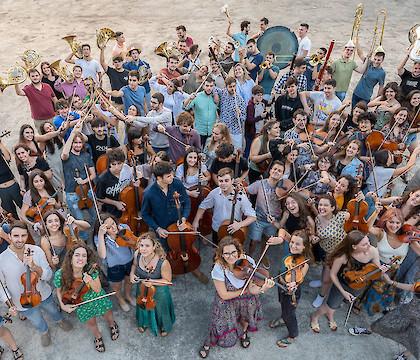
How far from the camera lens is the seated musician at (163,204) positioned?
448 cm

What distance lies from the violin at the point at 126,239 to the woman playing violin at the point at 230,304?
967 mm

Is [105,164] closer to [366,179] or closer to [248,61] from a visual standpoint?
[366,179]

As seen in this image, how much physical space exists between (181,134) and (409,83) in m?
4.36

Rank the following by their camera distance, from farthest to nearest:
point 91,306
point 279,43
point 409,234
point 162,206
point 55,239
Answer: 1. point 279,43
2. point 162,206
3. point 55,239
4. point 409,234
5. point 91,306

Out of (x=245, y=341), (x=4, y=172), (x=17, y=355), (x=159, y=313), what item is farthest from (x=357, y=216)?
(x=4, y=172)

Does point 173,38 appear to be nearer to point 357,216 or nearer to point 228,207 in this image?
point 228,207

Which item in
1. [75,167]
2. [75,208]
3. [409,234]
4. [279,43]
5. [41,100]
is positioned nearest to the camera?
[409,234]

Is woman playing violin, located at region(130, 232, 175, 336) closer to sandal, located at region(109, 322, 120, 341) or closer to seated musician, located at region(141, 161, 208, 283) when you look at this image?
sandal, located at region(109, 322, 120, 341)

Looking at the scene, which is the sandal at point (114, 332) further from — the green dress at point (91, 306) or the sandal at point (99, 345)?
the green dress at point (91, 306)

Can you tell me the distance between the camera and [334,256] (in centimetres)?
414

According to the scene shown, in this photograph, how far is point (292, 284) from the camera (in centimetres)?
383

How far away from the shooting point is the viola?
4066 mm

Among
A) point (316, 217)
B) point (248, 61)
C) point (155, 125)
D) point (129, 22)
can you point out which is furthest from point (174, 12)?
point (316, 217)

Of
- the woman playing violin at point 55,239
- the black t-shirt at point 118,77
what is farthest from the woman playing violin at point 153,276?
the black t-shirt at point 118,77
